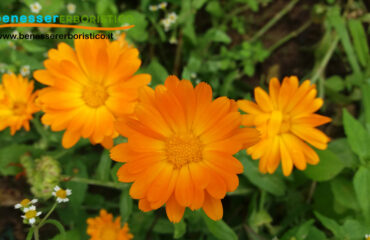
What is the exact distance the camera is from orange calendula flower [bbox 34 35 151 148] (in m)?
1.74

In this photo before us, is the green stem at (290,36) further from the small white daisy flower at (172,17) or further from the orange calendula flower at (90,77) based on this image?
the orange calendula flower at (90,77)

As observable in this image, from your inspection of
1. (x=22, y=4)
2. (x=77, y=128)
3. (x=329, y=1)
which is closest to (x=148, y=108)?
(x=77, y=128)

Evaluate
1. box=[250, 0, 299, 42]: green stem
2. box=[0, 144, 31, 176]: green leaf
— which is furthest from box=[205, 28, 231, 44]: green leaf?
box=[0, 144, 31, 176]: green leaf

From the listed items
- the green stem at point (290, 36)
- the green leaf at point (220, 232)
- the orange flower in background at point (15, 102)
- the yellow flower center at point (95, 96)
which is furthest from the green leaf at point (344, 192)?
the orange flower in background at point (15, 102)

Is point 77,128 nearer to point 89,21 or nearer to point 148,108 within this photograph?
point 148,108

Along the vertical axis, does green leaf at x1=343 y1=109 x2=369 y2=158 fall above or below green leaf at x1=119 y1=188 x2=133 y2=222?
above

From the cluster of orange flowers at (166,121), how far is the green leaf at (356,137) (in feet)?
0.67

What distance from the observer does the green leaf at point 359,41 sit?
264 cm

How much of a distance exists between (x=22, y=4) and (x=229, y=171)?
6.87 feet

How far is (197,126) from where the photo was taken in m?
1.56

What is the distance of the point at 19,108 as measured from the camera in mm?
2141

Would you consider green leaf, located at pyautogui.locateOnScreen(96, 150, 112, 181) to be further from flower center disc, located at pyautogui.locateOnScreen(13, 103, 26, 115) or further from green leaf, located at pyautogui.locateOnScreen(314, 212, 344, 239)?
green leaf, located at pyautogui.locateOnScreen(314, 212, 344, 239)

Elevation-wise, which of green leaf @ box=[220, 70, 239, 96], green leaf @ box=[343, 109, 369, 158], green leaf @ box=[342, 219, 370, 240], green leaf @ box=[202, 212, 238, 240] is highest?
green leaf @ box=[220, 70, 239, 96]

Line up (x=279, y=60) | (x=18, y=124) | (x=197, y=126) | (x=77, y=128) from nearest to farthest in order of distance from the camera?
(x=197, y=126)
(x=77, y=128)
(x=18, y=124)
(x=279, y=60)
